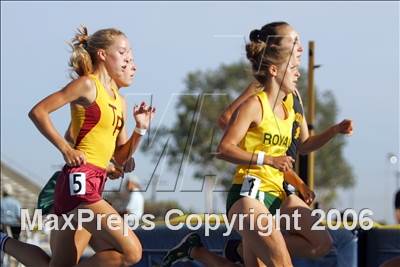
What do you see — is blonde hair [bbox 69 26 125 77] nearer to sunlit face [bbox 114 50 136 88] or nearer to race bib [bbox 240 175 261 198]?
sunlit face [bbox 114 50 136 88]

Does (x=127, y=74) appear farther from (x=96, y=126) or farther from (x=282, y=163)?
(x=282, y=163)

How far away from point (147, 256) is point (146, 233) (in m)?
0.20

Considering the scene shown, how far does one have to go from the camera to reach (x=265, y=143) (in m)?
6.71

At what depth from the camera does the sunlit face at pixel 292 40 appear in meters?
6.87

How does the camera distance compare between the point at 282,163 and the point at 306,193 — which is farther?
the point at 306,193

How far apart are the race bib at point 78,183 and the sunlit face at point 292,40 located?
66.0 inches

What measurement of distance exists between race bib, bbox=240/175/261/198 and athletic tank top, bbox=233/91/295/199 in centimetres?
4

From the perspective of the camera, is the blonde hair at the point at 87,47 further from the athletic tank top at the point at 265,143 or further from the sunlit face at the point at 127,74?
the athletic tank top at the point at 265,143

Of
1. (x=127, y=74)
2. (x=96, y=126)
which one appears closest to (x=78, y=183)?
(x=96, y=126)

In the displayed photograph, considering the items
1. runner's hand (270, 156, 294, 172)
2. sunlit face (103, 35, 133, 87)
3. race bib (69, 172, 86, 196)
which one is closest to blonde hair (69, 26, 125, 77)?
sunlit face (103, 35, 133, 87)

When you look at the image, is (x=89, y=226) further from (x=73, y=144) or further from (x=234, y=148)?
(x=234, y=148)

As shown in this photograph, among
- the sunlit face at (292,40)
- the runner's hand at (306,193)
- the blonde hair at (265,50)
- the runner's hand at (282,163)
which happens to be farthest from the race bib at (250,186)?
the sunlit face at (292,40)

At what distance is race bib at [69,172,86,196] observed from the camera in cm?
656

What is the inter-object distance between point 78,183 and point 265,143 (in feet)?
4.23
